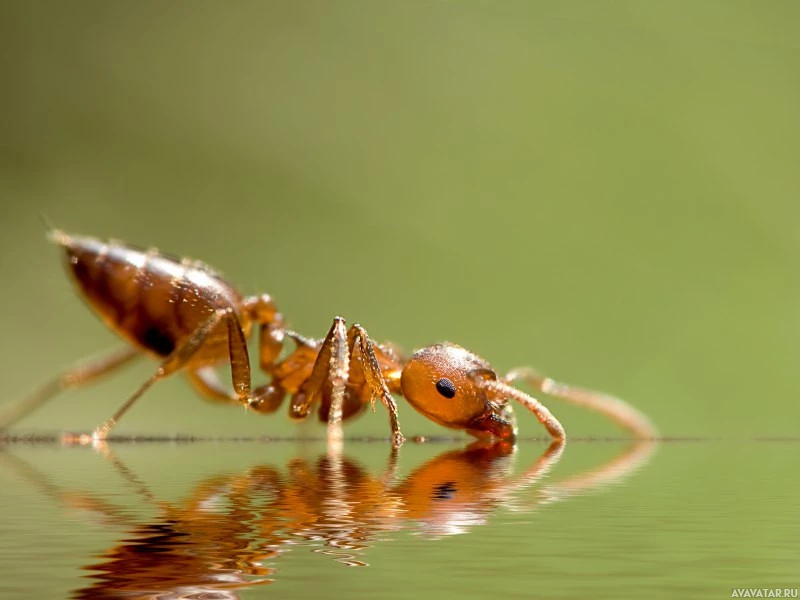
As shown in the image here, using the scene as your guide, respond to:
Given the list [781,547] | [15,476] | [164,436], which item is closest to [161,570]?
[781,547]

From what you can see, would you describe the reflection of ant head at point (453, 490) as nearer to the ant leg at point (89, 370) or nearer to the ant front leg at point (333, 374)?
the ant front leg at point (333, 374)

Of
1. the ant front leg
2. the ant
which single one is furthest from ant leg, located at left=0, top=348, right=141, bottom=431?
the ant front leg

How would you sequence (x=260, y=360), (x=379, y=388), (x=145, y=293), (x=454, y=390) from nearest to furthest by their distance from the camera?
(x=379, y=388) < (x=454, y=390) < (x=145, y=293) < (x=260, y=360)

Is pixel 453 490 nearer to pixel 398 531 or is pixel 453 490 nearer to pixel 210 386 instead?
pixel 398 531

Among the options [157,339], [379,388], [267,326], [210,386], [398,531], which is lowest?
[398,531]

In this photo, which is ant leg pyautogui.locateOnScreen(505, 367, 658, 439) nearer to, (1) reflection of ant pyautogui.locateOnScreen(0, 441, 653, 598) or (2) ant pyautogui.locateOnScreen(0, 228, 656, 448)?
(2) ant pyautogui.locateOnScreen(0, 228, 656, 448)

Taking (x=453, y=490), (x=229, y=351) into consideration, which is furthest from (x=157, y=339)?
(x=453, y=490)
